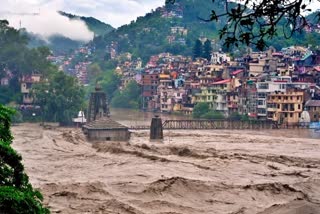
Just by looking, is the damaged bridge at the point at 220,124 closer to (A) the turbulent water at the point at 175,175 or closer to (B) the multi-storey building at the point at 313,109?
(B) the multi-storey building at the point at 313,109

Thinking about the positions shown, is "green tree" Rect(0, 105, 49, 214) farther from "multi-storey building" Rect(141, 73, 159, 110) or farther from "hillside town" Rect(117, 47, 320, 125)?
"multi-storey building" Rect(141, 73, 159, 110)

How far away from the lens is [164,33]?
125938 mm

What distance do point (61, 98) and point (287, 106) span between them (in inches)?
856

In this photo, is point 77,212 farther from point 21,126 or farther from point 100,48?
point 100,48

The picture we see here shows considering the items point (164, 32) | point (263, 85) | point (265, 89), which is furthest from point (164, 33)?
point (265, 89)

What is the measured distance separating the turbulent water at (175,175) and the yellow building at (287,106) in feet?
41.3

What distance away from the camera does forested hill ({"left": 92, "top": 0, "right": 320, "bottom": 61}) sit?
116m

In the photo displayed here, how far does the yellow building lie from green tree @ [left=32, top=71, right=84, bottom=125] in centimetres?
1895

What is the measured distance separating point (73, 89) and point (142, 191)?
127 feet

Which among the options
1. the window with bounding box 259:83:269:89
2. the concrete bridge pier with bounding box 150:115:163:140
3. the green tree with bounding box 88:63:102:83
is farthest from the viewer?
the green tree with bounding box 88:63:102:83

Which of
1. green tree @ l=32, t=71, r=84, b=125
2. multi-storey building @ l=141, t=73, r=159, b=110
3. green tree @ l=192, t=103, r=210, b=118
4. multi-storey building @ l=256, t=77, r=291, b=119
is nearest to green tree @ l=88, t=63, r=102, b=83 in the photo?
multi-storey building @ l=141, t=73, r=159, b=110

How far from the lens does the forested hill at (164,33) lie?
11612cm

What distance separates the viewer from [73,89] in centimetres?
5659

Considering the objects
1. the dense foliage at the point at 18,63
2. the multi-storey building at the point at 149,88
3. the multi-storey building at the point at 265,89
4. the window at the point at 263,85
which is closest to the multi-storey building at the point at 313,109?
the multi-storey building at the point at 265,89
